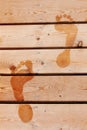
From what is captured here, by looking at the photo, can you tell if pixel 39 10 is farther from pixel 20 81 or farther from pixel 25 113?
pixel 25 113

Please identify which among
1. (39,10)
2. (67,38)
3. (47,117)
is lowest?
(47,117)

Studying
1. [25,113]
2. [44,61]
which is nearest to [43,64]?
[44,61]

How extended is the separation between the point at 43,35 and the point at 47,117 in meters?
0.48

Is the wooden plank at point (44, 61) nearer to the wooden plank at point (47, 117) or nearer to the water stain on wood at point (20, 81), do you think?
the water stain on wood at point (20, 81)

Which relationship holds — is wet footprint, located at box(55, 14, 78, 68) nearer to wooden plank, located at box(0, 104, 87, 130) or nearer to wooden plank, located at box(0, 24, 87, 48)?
wooden plank, located at box(0, 24, 87, 48)

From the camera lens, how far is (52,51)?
1.66 m

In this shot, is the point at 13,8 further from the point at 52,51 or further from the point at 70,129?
the point at 70,129

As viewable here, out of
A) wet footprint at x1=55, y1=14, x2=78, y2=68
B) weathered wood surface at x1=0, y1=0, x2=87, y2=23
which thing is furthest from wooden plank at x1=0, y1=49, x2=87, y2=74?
weathered wood surface at x1=0, y1=0, x2=87, y2=23

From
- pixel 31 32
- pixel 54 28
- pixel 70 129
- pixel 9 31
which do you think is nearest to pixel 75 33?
pixel 54 28

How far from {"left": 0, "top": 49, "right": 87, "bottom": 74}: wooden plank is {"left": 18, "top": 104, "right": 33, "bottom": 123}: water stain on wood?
207mm

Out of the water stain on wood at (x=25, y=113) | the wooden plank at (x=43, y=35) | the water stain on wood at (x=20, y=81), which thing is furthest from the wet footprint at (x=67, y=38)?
the water stain on wood at (x=25, y=113)

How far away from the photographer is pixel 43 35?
65.7 inches

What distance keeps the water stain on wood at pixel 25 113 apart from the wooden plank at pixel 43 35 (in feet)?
1.18

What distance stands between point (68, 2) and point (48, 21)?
0.16 meters
